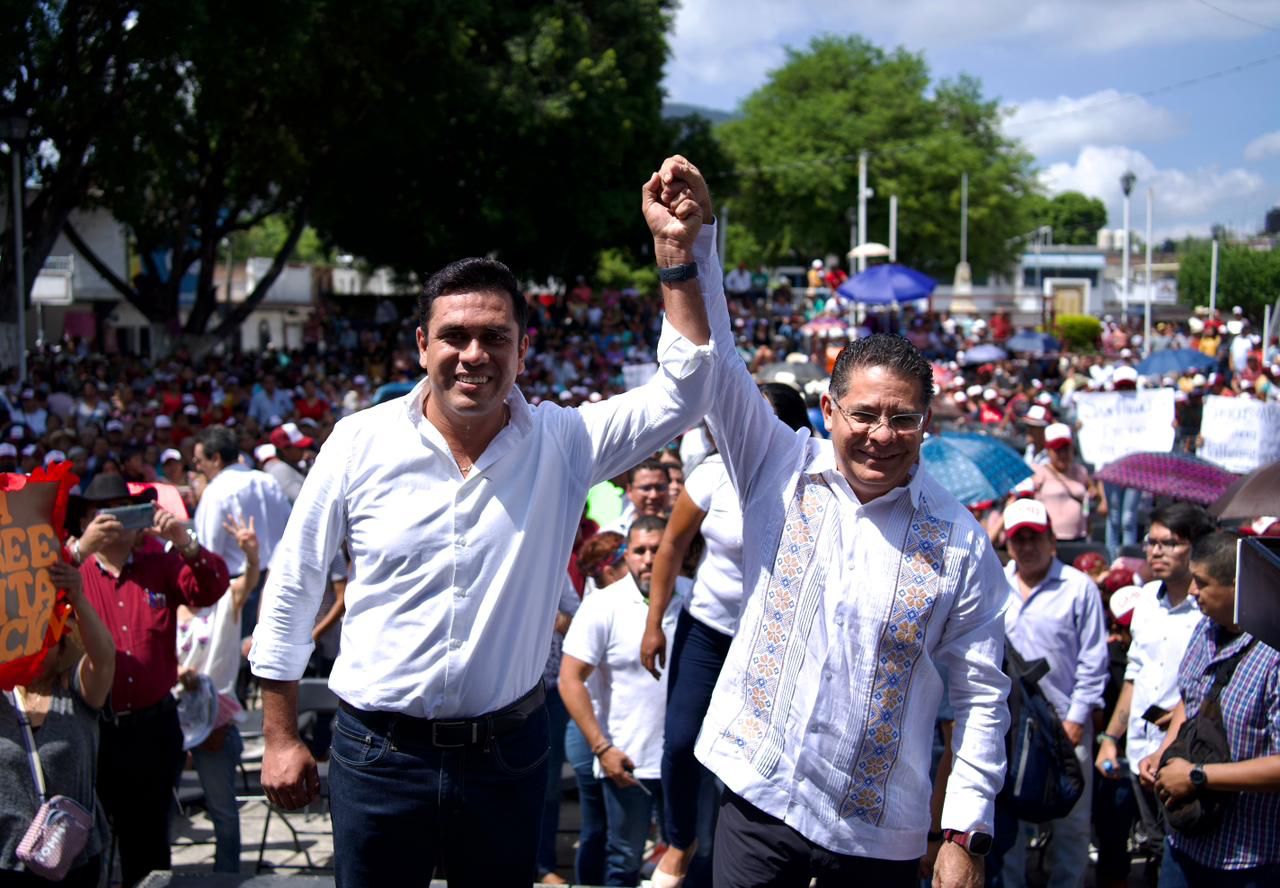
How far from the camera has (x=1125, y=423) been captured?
11414 mm

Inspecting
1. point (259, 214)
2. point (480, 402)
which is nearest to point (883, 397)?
point (480, 402)

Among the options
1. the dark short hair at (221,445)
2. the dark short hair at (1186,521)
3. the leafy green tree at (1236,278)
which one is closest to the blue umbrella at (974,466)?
the dark short hair at (1186,521)

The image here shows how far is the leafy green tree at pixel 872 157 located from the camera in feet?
177

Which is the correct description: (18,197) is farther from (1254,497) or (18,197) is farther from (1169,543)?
(1169,543)

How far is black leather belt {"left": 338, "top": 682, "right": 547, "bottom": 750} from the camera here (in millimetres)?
2812

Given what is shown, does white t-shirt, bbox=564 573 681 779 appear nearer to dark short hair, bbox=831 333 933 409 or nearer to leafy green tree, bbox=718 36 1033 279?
dark short hair, bbox=831 333 933 409

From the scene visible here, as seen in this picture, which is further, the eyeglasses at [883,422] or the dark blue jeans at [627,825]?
the dark blue jeans at [627,825]

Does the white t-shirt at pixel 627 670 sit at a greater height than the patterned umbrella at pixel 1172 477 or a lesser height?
lesser

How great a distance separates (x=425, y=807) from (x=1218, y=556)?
2585 mm

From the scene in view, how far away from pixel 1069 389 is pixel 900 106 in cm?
3953

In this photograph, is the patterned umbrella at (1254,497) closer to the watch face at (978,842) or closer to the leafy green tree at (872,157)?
the watch face at (978,842)

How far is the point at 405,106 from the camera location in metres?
24.7

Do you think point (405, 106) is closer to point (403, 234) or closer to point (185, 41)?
point (403, 234)

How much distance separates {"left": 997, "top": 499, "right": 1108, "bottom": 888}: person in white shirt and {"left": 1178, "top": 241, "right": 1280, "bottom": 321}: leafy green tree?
2270 cm
